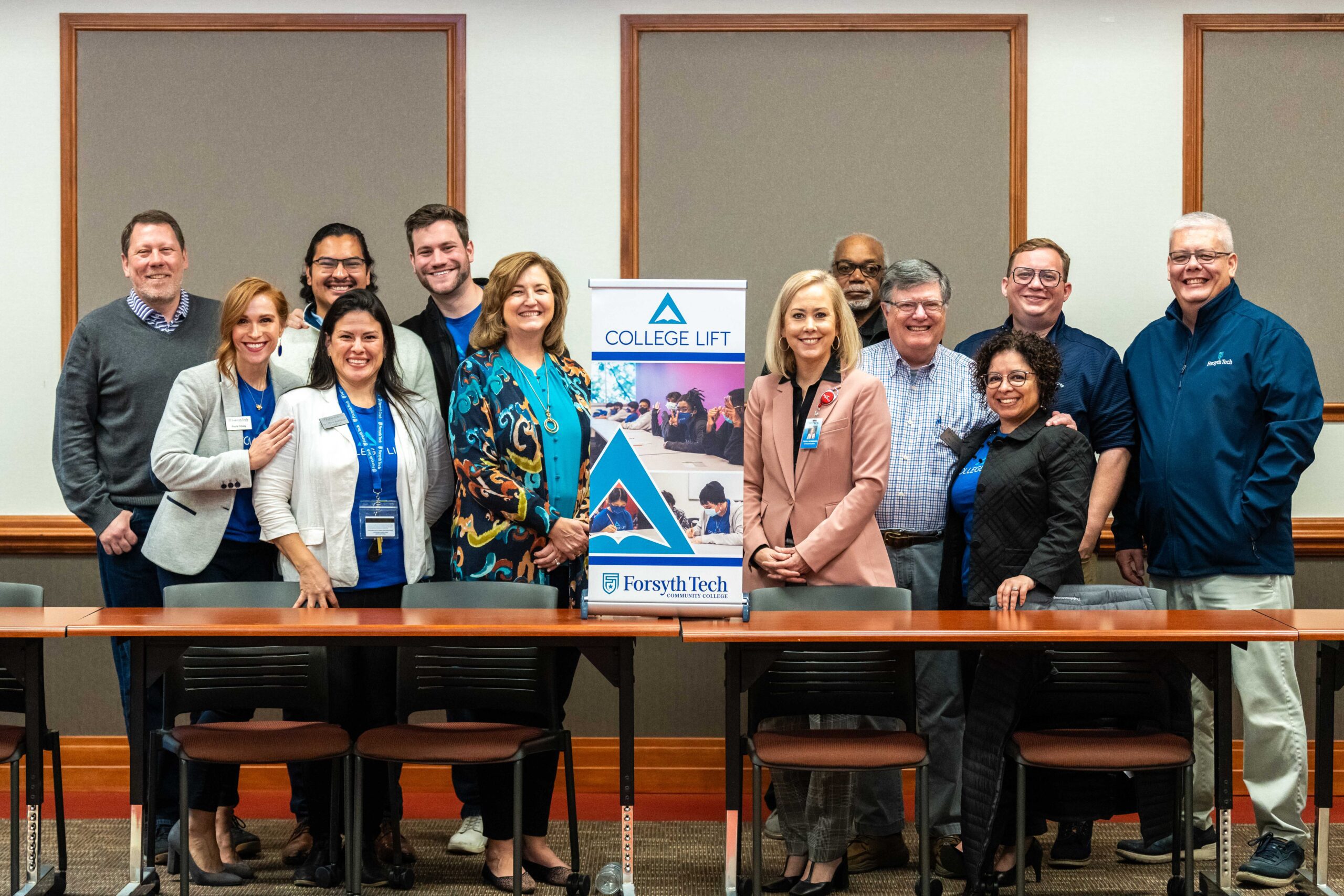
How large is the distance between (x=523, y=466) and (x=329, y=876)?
1.36 meters

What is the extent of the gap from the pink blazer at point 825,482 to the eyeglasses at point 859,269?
734 mm

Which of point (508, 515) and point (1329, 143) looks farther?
point (1329, 143)

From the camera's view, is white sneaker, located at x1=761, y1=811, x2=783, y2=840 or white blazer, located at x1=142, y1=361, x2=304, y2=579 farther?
white sneaker, located at x1=761, y1=811, x2=783, y2=840

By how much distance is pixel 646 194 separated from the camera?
499cm

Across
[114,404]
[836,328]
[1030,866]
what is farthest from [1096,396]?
[114,404]

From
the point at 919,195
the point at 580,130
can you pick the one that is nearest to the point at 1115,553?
the point at 919,195

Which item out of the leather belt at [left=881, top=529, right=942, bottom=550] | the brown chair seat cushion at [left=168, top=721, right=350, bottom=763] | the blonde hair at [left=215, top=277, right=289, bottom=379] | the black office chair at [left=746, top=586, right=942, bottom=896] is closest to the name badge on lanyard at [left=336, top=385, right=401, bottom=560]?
the blonde hair at [left=215, top=277, right=289, bottom=379]

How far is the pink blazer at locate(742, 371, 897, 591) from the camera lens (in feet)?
12.1

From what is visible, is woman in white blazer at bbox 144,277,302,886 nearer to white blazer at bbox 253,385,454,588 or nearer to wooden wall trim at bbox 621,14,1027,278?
white blazer at bbox 253,385,454,588

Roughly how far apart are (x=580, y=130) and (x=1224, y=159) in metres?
2.62

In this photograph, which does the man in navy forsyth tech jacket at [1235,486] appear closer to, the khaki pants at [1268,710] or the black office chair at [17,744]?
the khaki pants at [1268,710]

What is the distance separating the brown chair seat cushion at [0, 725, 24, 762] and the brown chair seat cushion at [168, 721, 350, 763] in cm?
41

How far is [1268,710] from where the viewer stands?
3.92m

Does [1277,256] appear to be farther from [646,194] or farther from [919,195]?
[646,194]
